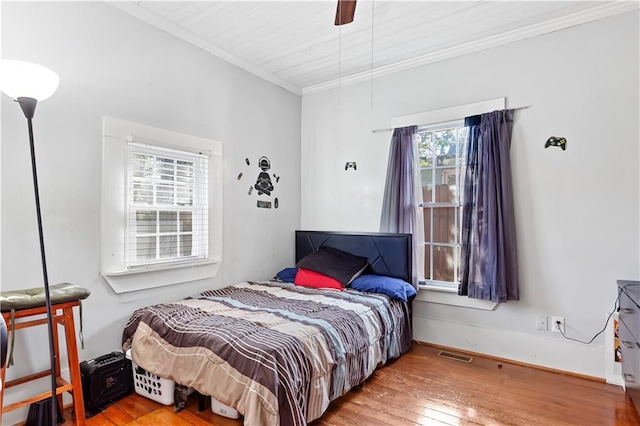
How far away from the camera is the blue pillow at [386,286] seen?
3.06 meters

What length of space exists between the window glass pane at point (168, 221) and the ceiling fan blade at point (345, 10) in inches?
75.8

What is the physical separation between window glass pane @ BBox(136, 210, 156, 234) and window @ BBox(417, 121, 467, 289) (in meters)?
2.42

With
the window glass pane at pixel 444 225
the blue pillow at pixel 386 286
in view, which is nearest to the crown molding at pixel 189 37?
the window glass pane at pixel 444 225

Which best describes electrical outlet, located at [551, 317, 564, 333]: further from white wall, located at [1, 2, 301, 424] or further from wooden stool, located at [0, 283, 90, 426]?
wooden stool, located at [0, 283, 90, 426]

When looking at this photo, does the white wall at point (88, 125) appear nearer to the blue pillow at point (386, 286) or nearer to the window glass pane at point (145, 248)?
the window glass pane at point (145, 248)

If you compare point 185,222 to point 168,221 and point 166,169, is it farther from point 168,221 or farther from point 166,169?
point 166,169

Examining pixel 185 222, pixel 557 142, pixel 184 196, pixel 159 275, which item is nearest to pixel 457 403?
pixel 557 142

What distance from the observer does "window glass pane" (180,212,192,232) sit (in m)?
2.99

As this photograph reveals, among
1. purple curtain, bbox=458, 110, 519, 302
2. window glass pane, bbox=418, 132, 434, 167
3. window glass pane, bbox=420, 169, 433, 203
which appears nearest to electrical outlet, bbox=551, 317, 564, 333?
purple curtain, bbox=458, 110, 519, 302

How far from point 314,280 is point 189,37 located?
239cm

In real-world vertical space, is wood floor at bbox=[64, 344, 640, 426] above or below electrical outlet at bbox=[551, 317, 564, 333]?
below

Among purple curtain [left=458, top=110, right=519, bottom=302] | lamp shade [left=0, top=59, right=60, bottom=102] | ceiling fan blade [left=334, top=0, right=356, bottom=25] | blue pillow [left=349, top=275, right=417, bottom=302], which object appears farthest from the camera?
blue pillow [left=349, top=275, right=417, bottom=302]

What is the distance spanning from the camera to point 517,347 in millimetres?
3004

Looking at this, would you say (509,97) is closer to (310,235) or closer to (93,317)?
(310,235)
